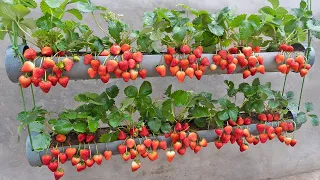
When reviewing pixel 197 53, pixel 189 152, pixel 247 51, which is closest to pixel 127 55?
pixel 197 53

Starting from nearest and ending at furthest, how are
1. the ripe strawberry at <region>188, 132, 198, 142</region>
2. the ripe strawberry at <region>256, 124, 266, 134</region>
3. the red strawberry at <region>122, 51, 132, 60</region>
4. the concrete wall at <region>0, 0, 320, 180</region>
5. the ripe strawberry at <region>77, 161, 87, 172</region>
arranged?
the red strawberry at <region>122, 51, 132, 60</region>, the ripe strawberry at <region>77, 161, 87, 172</region>, the ripe strawberry at <region>188, 132, 198, 142</region>, the ripe strawberry at <region>256, 124, 266, 134</region>, the concrete wall at <region>0, 0, 320, 180</region>

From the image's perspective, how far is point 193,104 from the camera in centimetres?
137

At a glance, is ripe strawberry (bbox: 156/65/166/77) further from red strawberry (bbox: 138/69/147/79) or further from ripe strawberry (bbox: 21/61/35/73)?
ripe strawberry (bbox: 21/61/35/73)

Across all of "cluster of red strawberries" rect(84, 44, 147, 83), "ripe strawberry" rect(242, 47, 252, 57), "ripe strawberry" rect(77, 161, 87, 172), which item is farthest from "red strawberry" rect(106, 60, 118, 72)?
"ripe strawberry" rect(242, 47, 252, 57)

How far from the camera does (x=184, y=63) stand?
1147 mm

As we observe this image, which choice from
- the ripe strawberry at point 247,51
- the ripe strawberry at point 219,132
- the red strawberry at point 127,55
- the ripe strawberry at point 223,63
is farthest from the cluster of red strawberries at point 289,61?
the red strawberry at point 127,55

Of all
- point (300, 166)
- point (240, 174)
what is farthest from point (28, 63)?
point (300, 166)

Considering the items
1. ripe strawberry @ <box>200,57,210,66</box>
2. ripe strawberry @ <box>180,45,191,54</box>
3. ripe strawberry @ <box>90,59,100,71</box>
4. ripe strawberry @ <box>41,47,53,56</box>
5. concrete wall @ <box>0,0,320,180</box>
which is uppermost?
ripe strawberry @ <box>41,47,53,56</box>

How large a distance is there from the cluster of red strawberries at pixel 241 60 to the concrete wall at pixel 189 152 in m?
0.65

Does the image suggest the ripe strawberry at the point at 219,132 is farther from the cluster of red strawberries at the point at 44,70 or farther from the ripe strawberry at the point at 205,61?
the cluster of red strawberries at the point at 44,70

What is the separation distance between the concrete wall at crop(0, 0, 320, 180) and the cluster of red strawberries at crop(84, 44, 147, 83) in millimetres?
617

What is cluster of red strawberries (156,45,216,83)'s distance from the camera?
1.15m

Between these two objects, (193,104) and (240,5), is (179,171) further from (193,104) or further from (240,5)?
(240,5)

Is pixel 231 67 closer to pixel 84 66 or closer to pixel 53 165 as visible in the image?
pixel 84 66
